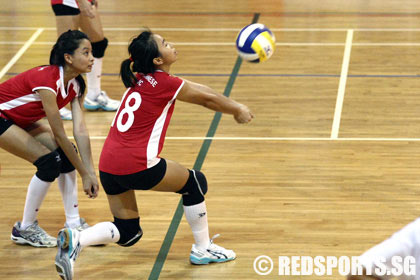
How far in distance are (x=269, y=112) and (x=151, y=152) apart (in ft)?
10.2

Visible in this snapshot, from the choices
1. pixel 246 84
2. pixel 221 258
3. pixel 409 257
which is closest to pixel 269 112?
pixel 246 84

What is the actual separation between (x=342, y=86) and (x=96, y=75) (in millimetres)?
2478

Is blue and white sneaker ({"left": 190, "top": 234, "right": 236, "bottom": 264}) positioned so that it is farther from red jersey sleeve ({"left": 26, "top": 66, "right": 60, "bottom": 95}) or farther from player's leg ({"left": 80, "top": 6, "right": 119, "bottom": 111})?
player's leg ({"left": 80, "top": 6, "right": 119, "bottom": 111})

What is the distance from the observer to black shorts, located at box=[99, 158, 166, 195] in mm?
4180

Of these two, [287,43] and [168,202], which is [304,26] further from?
[168,202]

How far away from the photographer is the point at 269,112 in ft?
23.5

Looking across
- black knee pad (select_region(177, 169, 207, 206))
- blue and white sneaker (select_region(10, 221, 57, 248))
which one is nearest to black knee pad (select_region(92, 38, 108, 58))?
blue and white sneaker (select_region(10, 221, 57, 248))

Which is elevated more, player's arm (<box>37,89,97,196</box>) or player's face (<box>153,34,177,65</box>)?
player's face (<box>153,34,177,65</box>)

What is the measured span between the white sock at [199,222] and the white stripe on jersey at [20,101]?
1140 mm

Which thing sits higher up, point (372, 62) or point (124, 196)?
point (372, 62)

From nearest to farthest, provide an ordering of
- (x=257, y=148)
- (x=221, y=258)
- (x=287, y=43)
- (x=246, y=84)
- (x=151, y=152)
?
(x=151, y=152)
(x=221, y=258)
(x=257, y=148)
(x=246, y=84)
(x=287, y=43)

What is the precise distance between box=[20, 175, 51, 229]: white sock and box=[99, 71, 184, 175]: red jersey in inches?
24.4

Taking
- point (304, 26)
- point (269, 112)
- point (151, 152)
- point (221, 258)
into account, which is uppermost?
A: point (304, 26)

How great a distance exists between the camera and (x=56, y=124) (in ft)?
14.5
